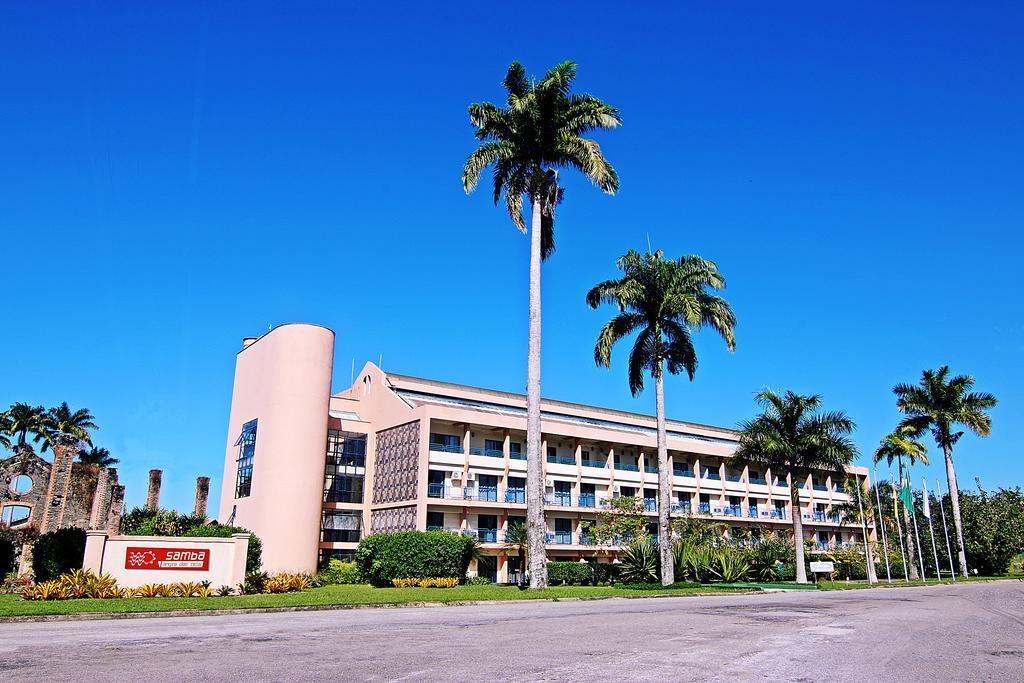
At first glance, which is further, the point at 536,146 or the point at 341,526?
the point at 341,526

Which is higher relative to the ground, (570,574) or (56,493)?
(56,493)

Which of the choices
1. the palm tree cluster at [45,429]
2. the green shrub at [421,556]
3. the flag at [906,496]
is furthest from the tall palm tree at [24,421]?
the flag at [906,496]

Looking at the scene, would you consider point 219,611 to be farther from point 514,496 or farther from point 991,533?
point 991,533

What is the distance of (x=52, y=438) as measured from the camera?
51.5 m

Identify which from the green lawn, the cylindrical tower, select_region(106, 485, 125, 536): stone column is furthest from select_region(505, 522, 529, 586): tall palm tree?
select_region(106, 485, 125, 536): stone column

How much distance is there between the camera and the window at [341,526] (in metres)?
46.9

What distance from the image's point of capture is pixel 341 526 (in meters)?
47.6

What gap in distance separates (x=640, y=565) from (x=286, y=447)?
2012 cm

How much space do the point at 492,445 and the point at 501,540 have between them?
22.0ft

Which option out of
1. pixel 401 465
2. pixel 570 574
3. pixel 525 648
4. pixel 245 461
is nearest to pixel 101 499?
pixel 245 461

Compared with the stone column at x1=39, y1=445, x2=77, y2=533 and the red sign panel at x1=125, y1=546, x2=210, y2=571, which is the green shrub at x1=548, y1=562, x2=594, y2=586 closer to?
the red sign panel at x1=125, y1=546, x2=210, y2=571

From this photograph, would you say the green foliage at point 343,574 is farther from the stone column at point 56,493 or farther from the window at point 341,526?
the stone column at point 56,493

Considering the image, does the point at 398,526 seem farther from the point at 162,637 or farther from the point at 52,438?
the point at 162,637

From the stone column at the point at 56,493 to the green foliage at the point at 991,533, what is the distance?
6032 centimetres
